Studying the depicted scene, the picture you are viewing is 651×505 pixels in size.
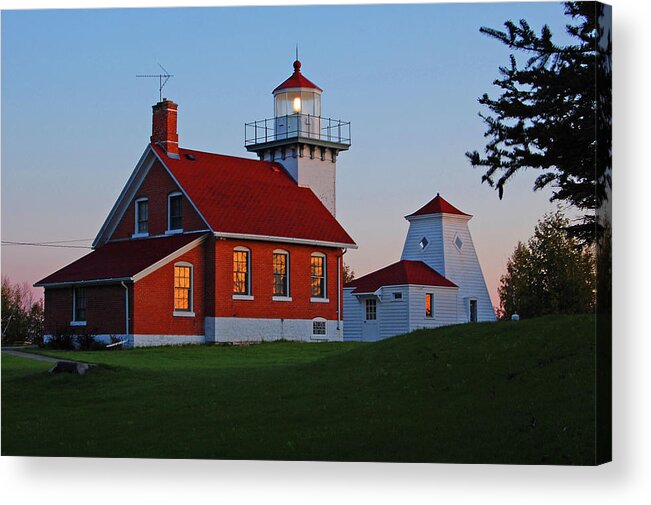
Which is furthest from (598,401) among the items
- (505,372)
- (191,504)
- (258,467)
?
(191,504)

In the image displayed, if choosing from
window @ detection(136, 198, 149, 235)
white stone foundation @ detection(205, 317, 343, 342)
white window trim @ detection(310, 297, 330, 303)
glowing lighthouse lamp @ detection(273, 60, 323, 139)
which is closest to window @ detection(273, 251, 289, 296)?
white stone foundation @ detection(205, 317, 343, 342)

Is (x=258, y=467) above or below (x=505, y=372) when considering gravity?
below

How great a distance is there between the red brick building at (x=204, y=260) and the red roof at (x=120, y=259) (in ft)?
0.18

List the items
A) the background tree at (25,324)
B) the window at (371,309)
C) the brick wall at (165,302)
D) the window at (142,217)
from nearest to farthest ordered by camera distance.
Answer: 1. the background tree at (25,324)
2. the brick wall at (165,302)
3. the window at (142,217)
4. the window at (371,309)

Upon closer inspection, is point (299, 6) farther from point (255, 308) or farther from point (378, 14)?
point (255, 308)

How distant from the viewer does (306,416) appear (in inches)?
565

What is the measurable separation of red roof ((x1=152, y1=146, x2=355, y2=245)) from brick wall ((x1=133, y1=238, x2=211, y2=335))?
1297mm

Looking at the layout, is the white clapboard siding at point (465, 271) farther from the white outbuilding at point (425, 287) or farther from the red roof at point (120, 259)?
the red roof at point (120, 259)

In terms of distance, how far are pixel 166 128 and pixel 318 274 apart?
21.6ft

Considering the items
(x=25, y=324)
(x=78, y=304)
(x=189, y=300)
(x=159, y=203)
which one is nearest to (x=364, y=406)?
(x=189, y=300)

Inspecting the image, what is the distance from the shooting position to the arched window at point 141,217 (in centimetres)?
3238

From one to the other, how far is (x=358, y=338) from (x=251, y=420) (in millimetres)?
23037

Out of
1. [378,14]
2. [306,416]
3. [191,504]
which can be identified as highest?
[378,14]

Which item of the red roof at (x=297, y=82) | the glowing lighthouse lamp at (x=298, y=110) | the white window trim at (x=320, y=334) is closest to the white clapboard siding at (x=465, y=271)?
the white window trim at (x=320, y=334)
